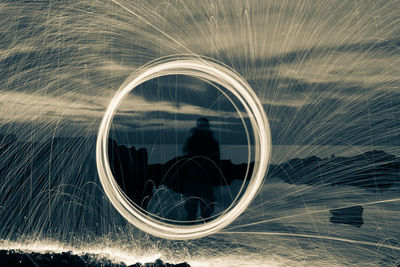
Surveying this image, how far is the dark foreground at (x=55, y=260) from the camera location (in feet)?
20.0

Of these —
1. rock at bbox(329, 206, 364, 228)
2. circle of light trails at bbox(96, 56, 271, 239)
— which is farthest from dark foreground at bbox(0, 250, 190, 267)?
rock at bbox(329, 206, 364, 228)

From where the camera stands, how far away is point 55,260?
622 centimetres

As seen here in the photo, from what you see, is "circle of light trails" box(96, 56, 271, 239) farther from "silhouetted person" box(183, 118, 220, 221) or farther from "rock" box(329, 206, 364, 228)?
"rock" box(329, 206, 364, 228)

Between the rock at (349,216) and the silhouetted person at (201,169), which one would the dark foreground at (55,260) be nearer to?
the silhouetted person at (201,169)

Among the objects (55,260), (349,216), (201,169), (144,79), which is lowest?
(55,260)

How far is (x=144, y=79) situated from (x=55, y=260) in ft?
13.1

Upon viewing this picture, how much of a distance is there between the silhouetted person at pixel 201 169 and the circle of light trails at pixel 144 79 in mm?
506

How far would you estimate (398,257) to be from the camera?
20.9 ft

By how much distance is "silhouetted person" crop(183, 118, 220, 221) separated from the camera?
6867 mm

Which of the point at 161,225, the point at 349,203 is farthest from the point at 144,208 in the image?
the point at 349,203

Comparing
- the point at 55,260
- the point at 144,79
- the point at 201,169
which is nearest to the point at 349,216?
the point at 201,169

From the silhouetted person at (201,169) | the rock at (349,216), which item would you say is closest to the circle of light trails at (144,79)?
the silhouetted person at (201,169)

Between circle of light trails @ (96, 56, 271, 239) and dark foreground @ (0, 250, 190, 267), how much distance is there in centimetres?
70

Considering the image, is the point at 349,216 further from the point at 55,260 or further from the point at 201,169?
the point at 55,260
